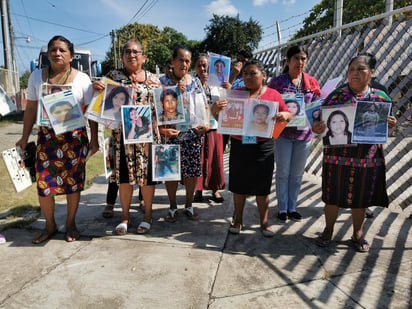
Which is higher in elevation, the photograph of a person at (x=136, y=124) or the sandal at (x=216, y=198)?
the photograph of a person at (x=136, y=124)

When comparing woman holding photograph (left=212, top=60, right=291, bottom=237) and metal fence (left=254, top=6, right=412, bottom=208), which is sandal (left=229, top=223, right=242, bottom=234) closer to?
woman holding photograph (left=212, top=60, right=291, bottom=237)

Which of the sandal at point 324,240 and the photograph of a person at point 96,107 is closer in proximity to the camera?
the photograph of a person at point 96,107

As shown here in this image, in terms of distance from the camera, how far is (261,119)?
263cm

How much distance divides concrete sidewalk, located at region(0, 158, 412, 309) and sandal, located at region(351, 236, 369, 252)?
1.9 inches

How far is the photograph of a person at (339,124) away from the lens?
245cm

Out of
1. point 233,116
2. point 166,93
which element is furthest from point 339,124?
point 166,93

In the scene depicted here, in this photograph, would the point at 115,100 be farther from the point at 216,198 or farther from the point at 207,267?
the point at 216,198

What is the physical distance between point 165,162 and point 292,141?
1384 millimetres

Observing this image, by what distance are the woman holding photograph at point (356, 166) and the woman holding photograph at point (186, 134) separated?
1166 millimetres

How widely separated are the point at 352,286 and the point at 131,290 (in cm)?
157

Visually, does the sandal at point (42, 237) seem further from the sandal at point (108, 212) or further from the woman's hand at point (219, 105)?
the woman's hand at point (219, 105)

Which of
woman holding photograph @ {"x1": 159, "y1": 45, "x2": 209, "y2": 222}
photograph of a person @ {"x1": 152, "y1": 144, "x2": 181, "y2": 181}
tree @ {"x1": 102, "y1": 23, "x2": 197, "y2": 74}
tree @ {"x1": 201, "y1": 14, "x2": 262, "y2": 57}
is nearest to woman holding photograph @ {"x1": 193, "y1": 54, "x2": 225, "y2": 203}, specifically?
woman holding photograph @ {"x1": 159, "y1": 45, "x2": 209, "y2": 222}

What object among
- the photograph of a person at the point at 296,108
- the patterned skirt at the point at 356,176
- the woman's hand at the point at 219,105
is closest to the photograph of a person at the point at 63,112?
the woman's hand at the point at 219,105

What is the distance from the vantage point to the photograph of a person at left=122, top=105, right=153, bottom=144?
267 cm
